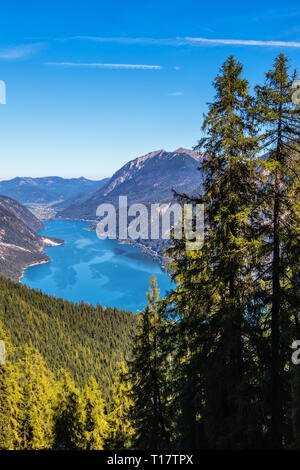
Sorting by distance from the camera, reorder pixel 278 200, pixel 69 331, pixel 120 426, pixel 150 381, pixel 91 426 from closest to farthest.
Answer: pixel 278 200
pixel 150 381
pixel 91 426
pixel 120 426
pixel 69 331

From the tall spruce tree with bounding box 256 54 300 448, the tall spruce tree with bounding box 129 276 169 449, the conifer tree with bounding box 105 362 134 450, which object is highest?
the tall spruce tree with bounding box 256 54 300 448

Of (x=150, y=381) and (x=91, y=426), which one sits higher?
(x=150, y=381)

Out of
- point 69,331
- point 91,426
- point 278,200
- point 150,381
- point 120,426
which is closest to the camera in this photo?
point 278,200

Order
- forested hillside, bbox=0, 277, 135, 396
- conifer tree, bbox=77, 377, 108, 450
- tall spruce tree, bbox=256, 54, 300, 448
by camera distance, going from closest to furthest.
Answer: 1. tall spruce tree, bbox=256, 54, 300, 448
2. conifer tree, bbox=77, 377, 108, 450
3. forested hillside, bbox=0, 277, 135, 396

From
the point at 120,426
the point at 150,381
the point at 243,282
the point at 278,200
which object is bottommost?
the point at 120,426

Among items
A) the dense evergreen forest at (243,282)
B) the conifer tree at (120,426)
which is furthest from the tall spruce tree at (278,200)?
the conifer tree at (120,426)

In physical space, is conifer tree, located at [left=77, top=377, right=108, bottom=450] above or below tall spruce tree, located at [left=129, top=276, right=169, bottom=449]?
below

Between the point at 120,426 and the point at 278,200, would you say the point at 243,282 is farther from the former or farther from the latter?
the point at 120,426

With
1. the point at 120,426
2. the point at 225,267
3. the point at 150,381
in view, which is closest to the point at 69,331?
the point at 120,426

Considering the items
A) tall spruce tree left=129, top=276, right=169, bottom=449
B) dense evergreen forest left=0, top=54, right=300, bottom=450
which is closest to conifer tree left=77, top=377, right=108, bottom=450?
tall spruce tree left=129, top=276, right=169, bottom=449

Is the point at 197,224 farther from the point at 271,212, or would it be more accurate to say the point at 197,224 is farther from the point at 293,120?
the point at 293,120

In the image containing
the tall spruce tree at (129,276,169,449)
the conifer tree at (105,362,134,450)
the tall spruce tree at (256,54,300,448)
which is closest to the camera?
the tall spruce tree at (256,54,300,448)

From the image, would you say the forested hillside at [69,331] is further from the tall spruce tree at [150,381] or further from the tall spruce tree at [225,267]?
the tall spruce tree at [225,267]

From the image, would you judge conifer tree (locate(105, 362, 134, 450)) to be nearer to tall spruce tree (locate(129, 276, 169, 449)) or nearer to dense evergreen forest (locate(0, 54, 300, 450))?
tall spruce tree (locate(129, 276, 169, 449))
